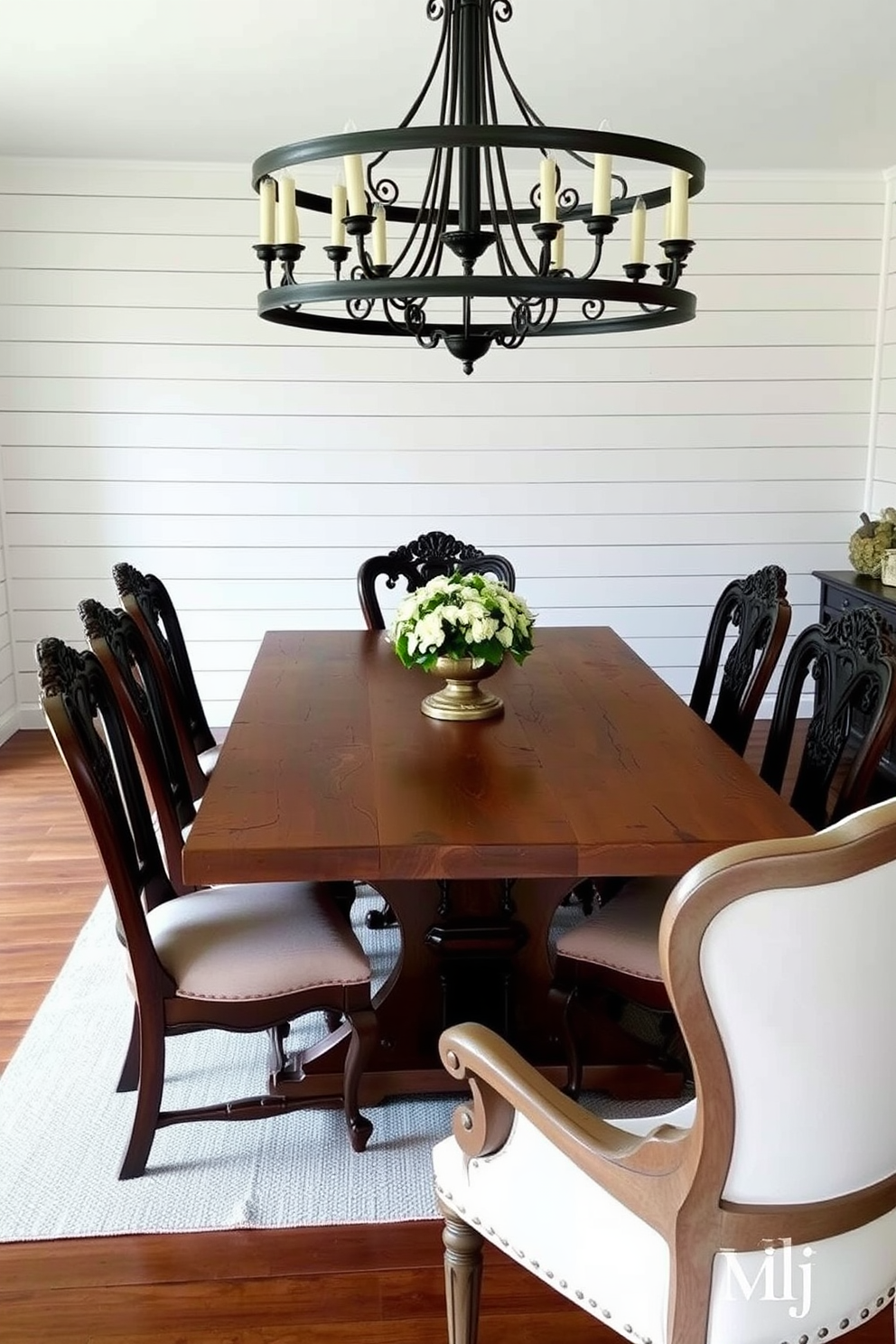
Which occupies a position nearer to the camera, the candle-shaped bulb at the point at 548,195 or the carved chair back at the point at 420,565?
the candle-shaped bulb at the point at 548,195

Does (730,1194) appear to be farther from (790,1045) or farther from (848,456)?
(848,456)

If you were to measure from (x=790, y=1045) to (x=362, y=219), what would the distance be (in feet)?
4.54

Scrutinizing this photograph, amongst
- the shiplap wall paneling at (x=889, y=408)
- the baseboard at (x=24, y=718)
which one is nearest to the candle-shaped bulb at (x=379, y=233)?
the shiplap wall paneling at (x=889, y=408)

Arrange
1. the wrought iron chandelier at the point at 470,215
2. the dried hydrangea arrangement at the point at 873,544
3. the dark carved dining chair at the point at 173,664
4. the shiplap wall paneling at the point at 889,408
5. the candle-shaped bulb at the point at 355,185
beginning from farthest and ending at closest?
the shiplap wall paneling at the point at 889,408, the dried hydrangea arrangement at the point at 873,544, the dark carved dining chair at the point at 173,664, the candle-shaped bulb at the point at 355,185, the wrought iron chandelier at the point at 470,215

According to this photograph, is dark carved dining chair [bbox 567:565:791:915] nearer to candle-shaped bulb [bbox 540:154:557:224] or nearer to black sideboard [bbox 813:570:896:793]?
black sideboard [bbox 813:570:896:793]

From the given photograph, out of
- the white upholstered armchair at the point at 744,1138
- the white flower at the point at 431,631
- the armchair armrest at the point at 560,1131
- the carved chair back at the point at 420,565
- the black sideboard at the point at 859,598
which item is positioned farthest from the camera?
the black sideboard at the point at 859,598

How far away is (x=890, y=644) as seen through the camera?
2104mm

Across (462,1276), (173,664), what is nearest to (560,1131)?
(462,1276)

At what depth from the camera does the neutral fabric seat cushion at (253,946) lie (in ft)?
6.53

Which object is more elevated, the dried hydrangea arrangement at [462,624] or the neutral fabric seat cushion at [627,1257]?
the dried hydrangea arrangement at [462,624]

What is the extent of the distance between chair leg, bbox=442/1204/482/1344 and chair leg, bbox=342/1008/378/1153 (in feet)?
1.92

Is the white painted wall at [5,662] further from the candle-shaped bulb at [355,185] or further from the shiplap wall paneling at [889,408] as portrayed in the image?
the shiplap wall paneling at [889,408]

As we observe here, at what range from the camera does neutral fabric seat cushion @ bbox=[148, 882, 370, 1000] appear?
6.53 feet

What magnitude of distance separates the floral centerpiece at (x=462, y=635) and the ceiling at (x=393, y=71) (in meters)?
1.66
